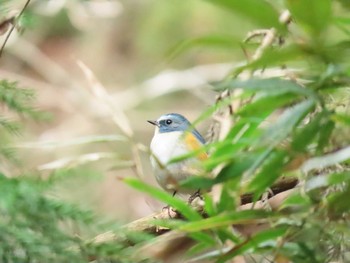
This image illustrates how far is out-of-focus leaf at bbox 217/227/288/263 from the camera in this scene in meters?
0.85

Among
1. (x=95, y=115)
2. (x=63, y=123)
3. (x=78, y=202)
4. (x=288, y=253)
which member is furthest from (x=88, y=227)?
(x=63, y=123)

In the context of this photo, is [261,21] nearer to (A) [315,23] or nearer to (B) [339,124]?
(A) [315,23]

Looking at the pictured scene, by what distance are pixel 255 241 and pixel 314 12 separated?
27 cm

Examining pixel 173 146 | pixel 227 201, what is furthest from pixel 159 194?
pixel 173 146

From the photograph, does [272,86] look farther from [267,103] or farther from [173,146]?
[173,146]

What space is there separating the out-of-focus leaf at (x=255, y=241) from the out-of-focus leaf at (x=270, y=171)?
0.06 m

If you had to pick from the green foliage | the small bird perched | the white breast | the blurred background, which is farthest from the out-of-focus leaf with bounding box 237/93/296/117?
the blurred background

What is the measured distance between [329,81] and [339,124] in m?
0.09

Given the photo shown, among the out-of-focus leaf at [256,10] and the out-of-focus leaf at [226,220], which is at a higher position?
the out-of-focus leaf at [256,10]

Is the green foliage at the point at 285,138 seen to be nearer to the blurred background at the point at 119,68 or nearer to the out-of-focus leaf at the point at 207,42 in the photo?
the out-of-focus leaf at the point at 207,42

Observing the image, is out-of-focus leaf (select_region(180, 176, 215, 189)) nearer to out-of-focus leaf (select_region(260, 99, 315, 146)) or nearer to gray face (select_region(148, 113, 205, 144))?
out-of-focus leaf (select_region(260, 99, 315, 146))

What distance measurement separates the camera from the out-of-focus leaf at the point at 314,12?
2.31ft

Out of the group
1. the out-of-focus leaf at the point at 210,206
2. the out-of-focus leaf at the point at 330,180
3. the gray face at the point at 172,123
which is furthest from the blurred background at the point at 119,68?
the out-of-focus leaf at the point at 330,180

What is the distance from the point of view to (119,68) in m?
4.39
